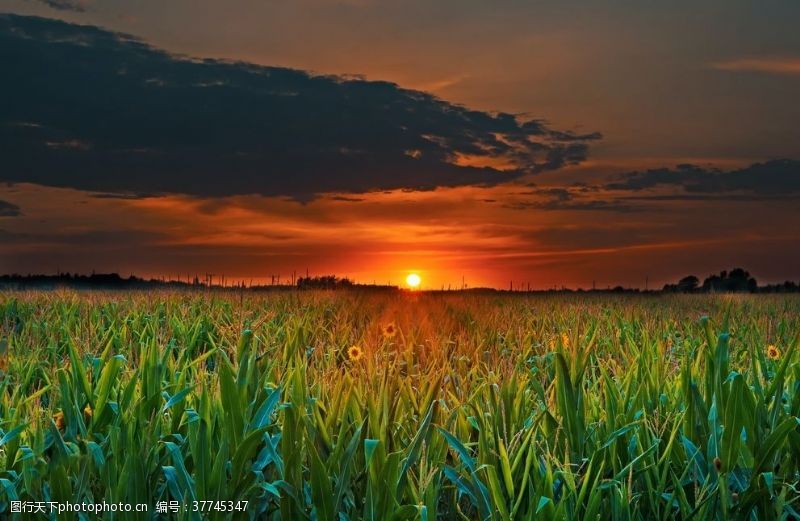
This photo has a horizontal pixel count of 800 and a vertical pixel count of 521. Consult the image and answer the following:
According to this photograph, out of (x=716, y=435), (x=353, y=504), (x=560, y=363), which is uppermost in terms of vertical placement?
(x=560, y=363)

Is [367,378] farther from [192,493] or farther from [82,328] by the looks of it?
[82,328]

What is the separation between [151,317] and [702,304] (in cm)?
1122

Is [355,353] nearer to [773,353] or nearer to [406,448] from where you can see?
[406,448]

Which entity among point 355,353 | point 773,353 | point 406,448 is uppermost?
point 773,353

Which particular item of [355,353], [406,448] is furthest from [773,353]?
[406,448]

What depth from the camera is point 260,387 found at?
388 cm

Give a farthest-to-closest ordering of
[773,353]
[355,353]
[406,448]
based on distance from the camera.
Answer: [773,353], [355,353], [406,448]

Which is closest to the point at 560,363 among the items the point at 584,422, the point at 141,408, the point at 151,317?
the point at 584,422

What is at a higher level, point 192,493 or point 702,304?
point 702,304

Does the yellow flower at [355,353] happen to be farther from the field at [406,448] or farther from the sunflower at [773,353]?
the sunflower at [773,353]

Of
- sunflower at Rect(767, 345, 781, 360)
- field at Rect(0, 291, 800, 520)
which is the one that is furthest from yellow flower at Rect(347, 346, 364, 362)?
sunflower at Rect(767, 345, 781, 360)

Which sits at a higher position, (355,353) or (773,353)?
(773,353)

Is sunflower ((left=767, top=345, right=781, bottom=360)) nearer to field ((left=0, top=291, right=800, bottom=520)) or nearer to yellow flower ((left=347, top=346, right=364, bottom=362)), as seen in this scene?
field ((left=0, top=291, right=800, bottom=520))

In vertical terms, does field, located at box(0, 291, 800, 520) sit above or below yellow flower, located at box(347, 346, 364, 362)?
below
